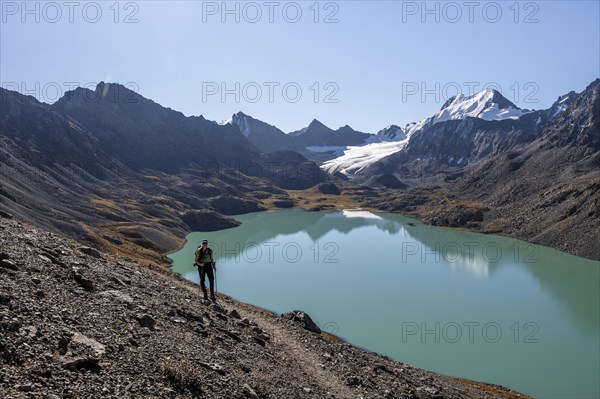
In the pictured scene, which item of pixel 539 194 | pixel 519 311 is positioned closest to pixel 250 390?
pixel 519 311

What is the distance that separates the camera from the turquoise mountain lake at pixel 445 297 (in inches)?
1474

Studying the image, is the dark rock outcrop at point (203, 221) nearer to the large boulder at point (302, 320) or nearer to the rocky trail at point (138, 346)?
the large boulder at point (302, 320)

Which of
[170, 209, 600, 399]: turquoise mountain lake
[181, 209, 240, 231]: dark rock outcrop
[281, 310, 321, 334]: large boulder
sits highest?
→ [181, 209, 240, 231]: dark rock outcrop

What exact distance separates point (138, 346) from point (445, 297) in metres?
51.0

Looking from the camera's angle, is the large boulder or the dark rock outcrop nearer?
the large boulder

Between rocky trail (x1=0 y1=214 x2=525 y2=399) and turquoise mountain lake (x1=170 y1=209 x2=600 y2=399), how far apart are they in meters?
15.1

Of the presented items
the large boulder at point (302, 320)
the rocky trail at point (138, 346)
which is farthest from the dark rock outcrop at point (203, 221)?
the rocky trail at point (138, 346)

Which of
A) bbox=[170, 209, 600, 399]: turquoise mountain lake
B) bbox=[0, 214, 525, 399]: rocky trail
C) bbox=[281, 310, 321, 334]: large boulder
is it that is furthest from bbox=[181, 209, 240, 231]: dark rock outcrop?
bbox=[0, 214, 525, 399]: rocky trail

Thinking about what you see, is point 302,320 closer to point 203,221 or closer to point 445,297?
point 445,297

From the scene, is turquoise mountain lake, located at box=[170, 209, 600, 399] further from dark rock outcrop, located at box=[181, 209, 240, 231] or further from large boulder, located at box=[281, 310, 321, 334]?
dark rock outcrop, located at box=[181, 209, 240, 231]

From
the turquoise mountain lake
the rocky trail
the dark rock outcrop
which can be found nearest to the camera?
the rocky trail

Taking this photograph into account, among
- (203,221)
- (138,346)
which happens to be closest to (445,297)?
(138,346)

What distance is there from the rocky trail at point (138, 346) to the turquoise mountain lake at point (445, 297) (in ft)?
49.5

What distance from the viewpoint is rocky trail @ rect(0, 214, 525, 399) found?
10086 millimetres
